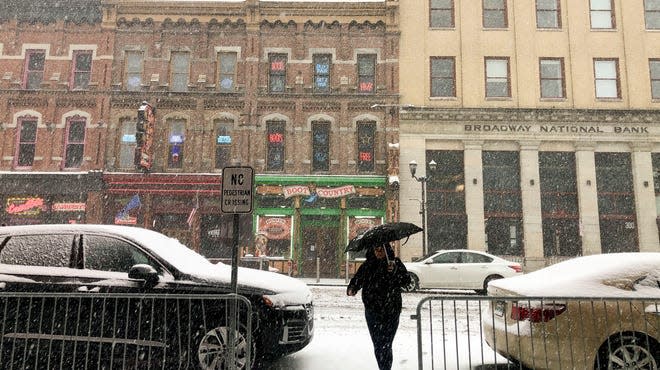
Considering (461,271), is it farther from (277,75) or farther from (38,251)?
(277,75)

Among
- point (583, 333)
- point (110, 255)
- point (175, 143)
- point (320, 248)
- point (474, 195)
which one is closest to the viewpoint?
point (583, 333)

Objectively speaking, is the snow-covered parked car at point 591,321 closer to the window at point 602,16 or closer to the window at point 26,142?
the window at point 602,16

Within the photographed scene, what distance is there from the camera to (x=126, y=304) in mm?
5586

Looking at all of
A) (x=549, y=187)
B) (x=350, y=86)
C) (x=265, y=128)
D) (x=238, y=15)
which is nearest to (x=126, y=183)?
(x=265, y=128)

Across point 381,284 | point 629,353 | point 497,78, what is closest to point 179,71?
point 497,78

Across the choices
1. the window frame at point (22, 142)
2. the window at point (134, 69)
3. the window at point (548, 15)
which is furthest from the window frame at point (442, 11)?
the window frame at point (22, 142)

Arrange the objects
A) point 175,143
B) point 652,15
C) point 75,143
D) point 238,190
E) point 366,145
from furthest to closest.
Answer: point 652,15
point 366,145
point 175,143
point 75,143
point 238,190

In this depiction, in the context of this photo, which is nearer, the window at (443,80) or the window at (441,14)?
the window at (443,80)

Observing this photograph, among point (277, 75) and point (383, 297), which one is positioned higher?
point (277, 75)

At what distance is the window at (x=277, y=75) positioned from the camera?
77.4ft

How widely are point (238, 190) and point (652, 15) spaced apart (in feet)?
88.1

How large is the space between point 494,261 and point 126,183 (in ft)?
53.9

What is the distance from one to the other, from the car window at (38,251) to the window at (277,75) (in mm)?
18159

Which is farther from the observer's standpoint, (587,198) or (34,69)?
(34,69)
